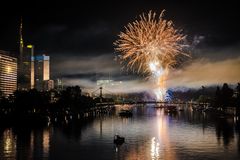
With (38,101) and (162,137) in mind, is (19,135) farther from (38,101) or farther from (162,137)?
(38,101)

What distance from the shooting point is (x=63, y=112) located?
182875 millimetres

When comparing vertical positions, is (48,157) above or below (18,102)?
below

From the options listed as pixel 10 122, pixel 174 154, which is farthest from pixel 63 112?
pixel 174 154

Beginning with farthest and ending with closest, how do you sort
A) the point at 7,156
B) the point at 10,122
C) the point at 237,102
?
the point at 237,102 < the point at 10,122 < the point at 7,156

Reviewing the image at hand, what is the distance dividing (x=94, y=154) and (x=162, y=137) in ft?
85.0

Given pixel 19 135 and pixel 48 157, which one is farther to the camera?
pixel 19 135

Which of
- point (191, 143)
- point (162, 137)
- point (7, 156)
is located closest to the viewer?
point (7, 156)

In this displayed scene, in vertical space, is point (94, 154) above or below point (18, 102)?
below

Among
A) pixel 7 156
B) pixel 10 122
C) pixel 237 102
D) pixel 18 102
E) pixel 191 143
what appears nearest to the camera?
pixel 7 156

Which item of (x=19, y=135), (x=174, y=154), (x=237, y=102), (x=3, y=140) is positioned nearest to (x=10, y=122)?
(x=19, y=135)

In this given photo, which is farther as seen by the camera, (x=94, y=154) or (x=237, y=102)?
(x=237, y=102)

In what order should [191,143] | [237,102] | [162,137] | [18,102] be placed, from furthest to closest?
[237,102]
[18,102]
[162,137]
[191,143]

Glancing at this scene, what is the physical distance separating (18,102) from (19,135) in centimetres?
5706

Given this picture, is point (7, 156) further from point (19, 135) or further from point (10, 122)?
point (10, 122)
